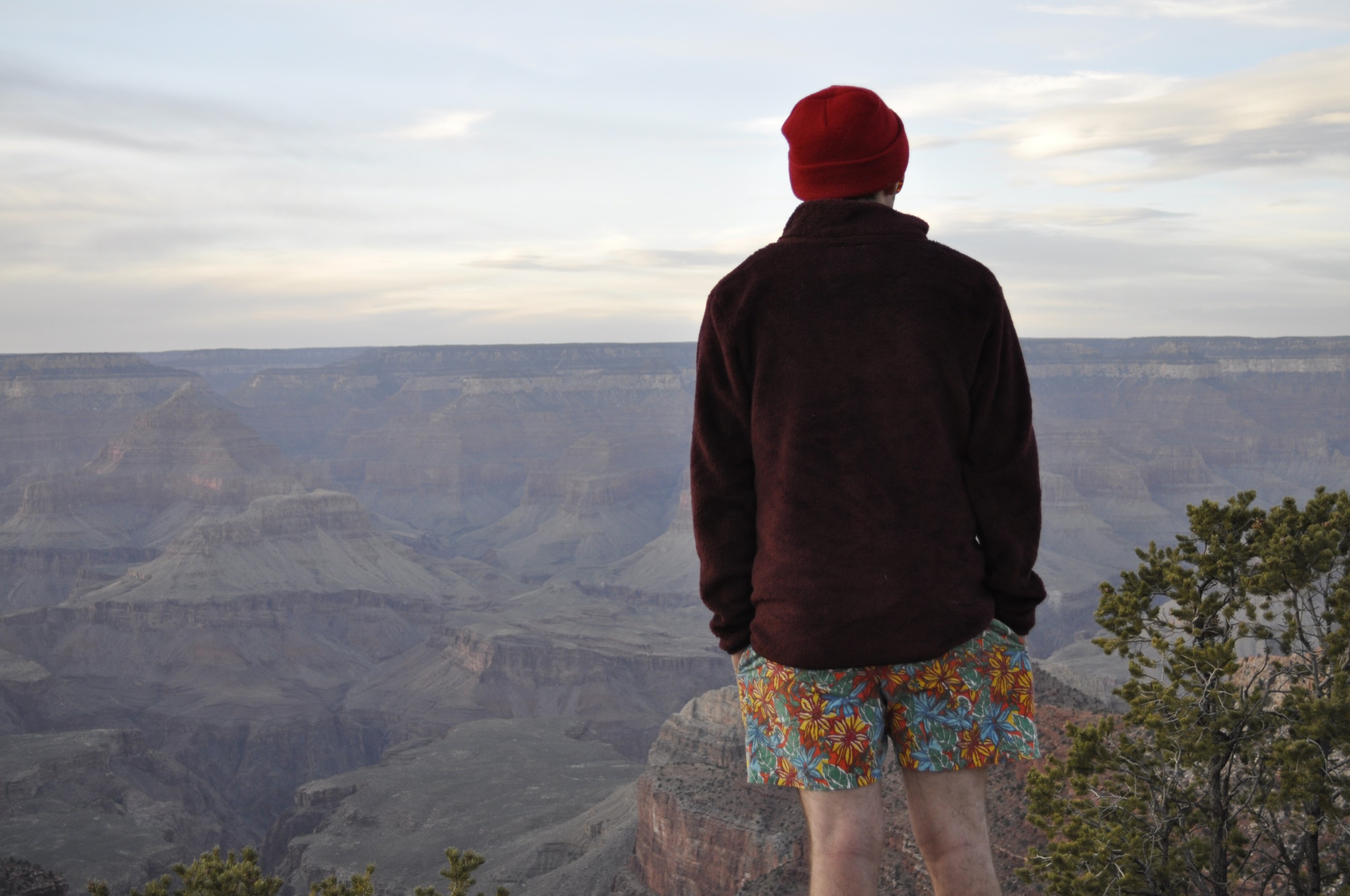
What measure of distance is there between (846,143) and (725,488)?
1127 millimetres

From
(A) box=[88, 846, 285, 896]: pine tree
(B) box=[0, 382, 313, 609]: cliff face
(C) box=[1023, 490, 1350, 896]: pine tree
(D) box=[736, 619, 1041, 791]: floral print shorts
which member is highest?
(D) box=[736, 619, 1041, 791]: floral print shorts

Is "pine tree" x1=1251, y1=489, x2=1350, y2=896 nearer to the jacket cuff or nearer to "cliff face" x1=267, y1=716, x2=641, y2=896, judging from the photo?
the jacket cuff

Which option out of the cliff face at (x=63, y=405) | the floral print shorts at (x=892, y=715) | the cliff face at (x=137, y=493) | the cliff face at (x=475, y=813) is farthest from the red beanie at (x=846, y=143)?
the cliff face at (x=63, y=405)

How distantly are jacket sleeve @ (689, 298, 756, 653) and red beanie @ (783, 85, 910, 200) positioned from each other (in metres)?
0.54

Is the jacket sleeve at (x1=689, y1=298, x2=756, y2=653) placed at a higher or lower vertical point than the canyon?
higher

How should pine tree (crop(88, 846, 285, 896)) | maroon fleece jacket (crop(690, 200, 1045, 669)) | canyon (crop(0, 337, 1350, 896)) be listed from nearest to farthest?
1. maroon fleece jacket (crop(690, 200, 1045, 669))
2. pine tree (crop(88, 846, 285, 896))
3. canyon (crop(0, 337, 1350, 896))

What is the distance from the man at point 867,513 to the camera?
11.1 feet

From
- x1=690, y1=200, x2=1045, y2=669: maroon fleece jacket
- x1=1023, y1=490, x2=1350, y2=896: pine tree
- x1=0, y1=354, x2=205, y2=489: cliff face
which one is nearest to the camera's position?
x1=690, y1=200, x2=1045, y2=669: maroon fleece jacket

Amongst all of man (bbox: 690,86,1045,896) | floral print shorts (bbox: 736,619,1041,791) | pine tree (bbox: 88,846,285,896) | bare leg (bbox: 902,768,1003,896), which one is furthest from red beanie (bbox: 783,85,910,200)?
pine tree (bbox: 88,846,285,896)

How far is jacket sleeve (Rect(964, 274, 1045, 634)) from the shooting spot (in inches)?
138

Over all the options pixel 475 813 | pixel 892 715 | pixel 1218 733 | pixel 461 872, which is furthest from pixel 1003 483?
pixel 475 813

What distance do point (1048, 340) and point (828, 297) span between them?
18604 centimetres

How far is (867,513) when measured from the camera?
3381 mm

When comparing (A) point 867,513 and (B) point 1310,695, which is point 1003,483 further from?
(B) point 1310,695
